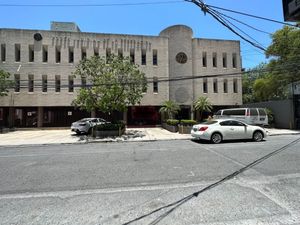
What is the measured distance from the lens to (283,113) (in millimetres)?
24234

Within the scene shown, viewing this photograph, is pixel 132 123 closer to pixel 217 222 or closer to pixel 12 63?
pixel 12 63

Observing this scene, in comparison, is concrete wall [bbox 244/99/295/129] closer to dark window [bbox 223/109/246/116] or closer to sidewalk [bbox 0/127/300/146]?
sidewalk [bbox 0/127/300/146]

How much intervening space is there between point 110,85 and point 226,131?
31.3 feet

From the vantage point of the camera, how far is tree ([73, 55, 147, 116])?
19.1 meters

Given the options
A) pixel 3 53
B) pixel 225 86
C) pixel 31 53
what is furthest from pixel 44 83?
pixel 225 86

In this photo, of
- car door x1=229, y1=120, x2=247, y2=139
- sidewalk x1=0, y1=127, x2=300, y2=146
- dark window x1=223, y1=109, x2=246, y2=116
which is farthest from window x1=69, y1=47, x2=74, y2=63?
car door x1=229, y1=120, x2=247, y2=139

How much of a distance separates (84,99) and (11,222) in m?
15.9

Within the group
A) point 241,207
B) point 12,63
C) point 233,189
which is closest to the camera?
point 241,207

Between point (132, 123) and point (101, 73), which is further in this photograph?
point (132, 123)

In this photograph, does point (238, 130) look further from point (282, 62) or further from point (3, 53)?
point (3, 53)

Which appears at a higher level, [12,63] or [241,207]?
[12,63]

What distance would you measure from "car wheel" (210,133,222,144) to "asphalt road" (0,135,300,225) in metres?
5.20

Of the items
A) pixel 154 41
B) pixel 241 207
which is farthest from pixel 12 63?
pixel 241 207

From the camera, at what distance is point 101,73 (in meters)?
19.9
